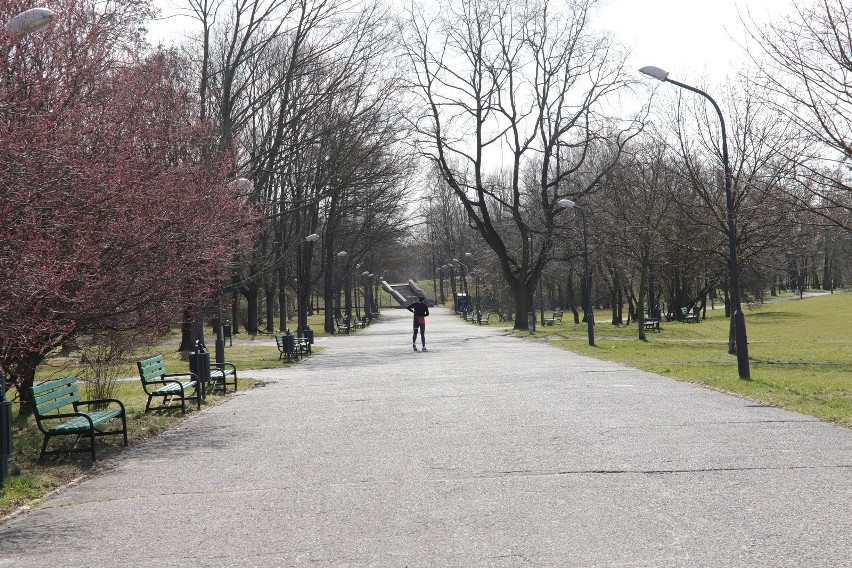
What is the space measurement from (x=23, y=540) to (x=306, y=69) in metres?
20.8

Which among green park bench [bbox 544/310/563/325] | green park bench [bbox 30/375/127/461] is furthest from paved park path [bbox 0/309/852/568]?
green park bench [bbox 544/310/563/325]

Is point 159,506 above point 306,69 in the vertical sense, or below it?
below

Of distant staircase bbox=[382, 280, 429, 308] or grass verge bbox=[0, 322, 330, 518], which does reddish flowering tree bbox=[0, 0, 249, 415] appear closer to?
grass verge bbox=[0, 322, 330, 518]

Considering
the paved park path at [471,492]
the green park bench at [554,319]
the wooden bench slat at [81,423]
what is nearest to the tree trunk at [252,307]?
the green park bench at [554,319]

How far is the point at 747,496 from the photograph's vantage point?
21.2ft

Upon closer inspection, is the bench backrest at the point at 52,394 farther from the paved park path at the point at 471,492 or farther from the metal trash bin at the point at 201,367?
the metal trash bin at the point at 201,367

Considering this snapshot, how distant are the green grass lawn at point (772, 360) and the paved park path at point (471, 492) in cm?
137

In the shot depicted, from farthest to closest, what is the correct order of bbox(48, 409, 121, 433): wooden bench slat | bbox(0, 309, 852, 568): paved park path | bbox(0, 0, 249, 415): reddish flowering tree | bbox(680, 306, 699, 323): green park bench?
bbox(680, 306, 699, 323): green park bench, bbox(48, 409, 121, 433): wooden bench slat, bbox(0, 0, 249, 415): reddish flowering tree, bbox(0, 309, 852, 568): paved park path

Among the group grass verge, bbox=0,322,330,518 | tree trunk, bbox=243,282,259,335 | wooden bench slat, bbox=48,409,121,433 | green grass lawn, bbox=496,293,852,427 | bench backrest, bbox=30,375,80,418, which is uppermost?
tree trunk, bbox=243,282,259,335

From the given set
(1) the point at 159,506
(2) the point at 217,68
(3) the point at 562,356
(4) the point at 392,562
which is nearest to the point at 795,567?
(4) the point at 392,562

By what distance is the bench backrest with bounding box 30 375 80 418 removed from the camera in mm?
9367

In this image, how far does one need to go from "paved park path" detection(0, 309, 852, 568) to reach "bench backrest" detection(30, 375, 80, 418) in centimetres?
96

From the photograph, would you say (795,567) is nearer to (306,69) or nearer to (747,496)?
(747,496)

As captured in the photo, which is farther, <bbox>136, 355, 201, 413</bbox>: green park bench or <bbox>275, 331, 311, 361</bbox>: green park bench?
<bbox>275, 331, 311, 361</bbox>: green park bench
